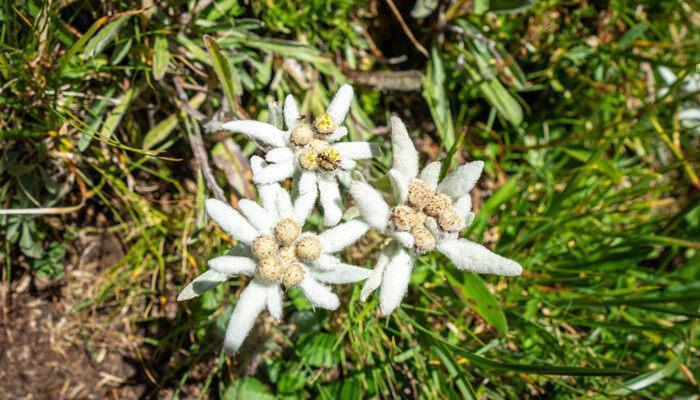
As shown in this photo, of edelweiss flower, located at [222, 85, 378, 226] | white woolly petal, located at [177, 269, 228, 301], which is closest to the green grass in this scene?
edelweiss flower, located at [222, 85, 378, 226]

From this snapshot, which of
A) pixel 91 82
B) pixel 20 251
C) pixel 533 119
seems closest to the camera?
pixel 91 82

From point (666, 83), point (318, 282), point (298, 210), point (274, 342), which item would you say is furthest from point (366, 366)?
point (666, 83)

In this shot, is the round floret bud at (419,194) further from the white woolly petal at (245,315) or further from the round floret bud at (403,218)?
the white woolly petal at (245,315)

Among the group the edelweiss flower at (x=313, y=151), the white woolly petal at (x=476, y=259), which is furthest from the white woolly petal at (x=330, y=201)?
the white woolly petal at (x=476, y=259)

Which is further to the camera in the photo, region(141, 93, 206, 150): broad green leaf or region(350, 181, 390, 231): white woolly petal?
region(141, 93, 206, 150): broad green leaf

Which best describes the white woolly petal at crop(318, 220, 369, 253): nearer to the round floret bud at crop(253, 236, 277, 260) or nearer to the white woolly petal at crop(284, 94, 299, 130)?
the round floret bud at crop(253, 236, 277, 260)

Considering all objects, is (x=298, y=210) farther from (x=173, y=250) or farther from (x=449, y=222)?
(x=173, y=250)

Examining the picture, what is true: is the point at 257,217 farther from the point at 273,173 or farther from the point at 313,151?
the point at 313,151
